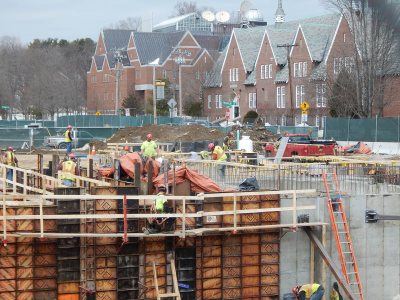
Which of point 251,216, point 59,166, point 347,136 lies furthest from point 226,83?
point 251,216

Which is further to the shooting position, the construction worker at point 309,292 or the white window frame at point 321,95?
the white window frame at point 321,95

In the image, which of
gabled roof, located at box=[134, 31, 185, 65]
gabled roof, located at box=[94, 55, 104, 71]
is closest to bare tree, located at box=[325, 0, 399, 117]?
gabled roof, located at box=[134, 31, 185, 65]

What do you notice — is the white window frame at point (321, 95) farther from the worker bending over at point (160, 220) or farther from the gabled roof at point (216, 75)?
the worker bending over at point (160, 220)

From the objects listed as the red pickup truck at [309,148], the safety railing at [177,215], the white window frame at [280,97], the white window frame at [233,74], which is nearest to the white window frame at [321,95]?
the white window frame at [280,97]

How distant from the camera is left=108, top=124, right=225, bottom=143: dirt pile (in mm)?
49188

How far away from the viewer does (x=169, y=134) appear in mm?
50906

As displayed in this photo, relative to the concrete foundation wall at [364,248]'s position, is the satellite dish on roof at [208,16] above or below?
Answer: above

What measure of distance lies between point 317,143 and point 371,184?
16840 millimetres

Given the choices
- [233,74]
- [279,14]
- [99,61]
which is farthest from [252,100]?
[99,61]

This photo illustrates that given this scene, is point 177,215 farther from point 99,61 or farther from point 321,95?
point 99,61

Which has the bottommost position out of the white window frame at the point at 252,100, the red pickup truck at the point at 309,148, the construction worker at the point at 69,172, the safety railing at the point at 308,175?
the red pickup truck at the point at 309,148

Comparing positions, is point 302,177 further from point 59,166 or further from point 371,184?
point 59,166

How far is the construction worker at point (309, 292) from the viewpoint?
1877cm

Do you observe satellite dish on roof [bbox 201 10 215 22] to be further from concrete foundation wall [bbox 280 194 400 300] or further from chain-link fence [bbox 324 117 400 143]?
concrete foundation wall [bbox 280 194 400 300]
